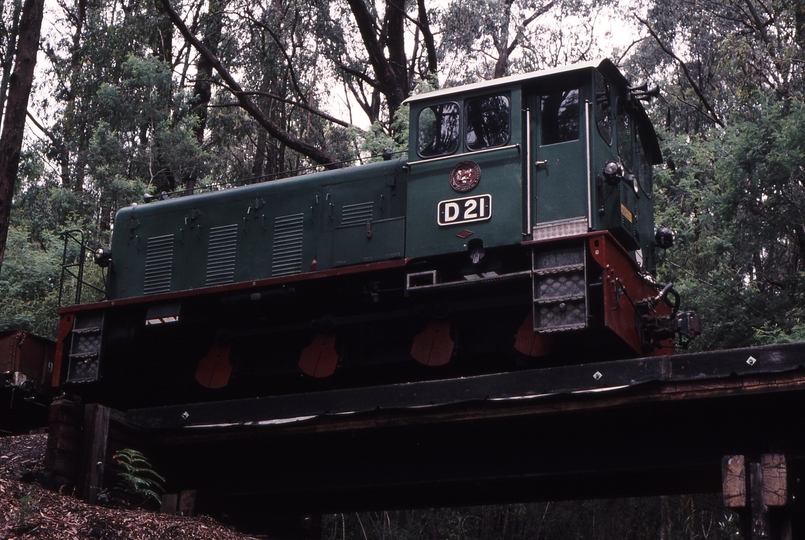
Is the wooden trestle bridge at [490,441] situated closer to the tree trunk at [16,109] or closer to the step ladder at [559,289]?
the step ladder at [559,289]

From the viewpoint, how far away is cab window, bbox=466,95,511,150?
33.6 ft

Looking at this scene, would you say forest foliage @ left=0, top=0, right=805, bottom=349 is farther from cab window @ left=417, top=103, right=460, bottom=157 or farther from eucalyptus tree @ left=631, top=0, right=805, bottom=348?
cab window @ left=417, top=103, right=460, bottom=157

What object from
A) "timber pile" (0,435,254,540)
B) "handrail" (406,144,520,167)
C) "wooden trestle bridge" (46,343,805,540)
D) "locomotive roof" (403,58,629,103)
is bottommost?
"timber pile" (0,435,254,540)

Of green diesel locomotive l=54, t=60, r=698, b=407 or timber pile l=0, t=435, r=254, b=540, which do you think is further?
green diesel locomotive l=54, t=60, r=698, b=407

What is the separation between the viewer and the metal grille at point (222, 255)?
1191 centimetres

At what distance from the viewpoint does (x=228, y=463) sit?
902 centimetres

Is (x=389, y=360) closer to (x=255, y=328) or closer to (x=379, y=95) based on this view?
(x=255, y=328)

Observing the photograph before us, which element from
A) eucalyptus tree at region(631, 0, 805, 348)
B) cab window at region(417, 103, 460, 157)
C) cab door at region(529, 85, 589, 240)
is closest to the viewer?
cab door at region(529, 85, 589, 240)

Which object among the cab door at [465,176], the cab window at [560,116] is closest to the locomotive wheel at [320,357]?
the cab door at [465,176]

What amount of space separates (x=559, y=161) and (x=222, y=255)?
4493mm

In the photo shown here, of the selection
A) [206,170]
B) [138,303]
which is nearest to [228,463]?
[138,303]

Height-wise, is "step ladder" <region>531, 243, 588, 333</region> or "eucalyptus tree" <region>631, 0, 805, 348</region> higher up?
"eucalyptus tree" <region>631, 0, 805, 348</region>

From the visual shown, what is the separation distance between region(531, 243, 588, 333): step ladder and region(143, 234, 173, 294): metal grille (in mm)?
5132

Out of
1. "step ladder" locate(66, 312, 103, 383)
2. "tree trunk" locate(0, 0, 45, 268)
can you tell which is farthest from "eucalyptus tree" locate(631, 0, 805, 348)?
"tree trunk" locate(0, 0, 45, 268)
